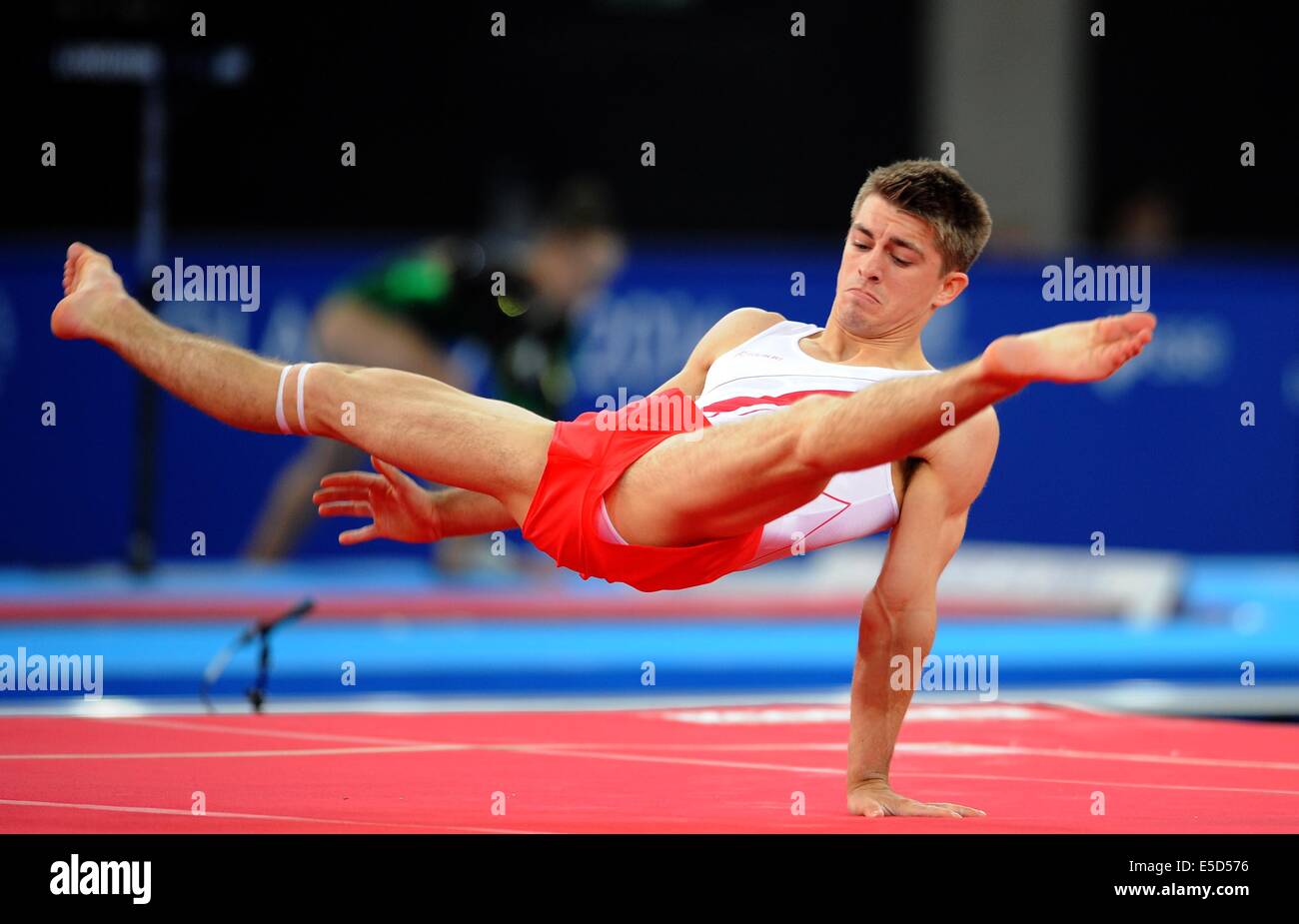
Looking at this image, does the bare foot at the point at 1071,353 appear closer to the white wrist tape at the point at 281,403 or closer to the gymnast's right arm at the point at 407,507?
the gymnast's right arm at the point at 407,507

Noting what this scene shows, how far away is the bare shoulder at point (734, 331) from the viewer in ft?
13.6

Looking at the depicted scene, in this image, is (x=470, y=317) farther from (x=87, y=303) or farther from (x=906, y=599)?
(x=906, y=599)

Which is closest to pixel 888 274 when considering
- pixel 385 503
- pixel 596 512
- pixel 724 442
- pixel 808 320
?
pixel 724 442

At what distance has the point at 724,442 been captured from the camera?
3.57 meters


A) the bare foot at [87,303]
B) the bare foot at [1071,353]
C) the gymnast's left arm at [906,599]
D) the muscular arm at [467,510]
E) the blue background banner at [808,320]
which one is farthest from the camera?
the blue background banner at [808,320]

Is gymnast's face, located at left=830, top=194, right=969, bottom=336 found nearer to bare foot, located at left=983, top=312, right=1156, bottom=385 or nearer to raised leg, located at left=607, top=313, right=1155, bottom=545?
raised leg, located at left=607, top=313, right=1155, bottom=545

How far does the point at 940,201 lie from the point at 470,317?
4404mm

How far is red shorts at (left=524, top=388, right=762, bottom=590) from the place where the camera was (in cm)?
383

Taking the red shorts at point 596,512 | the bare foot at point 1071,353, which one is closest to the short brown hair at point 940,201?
the red shorts at point 596,512

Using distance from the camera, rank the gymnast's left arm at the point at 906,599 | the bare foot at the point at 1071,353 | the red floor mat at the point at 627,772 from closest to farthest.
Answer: the bare foot at the point at 1071,353, the red floor mat at the point at 627,772, the gymnast's left arm at the point at 906,599

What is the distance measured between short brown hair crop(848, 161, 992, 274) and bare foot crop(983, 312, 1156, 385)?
770 millimetres

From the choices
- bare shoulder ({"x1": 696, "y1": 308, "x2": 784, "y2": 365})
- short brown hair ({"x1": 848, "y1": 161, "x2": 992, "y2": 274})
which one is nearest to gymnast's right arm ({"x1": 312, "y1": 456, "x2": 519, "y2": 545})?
bare shoulder ({"x1": 696, "y1": 308, "x2": 784, "y2": 365})

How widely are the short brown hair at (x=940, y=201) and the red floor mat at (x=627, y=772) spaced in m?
1.15

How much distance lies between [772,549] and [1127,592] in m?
3.87
